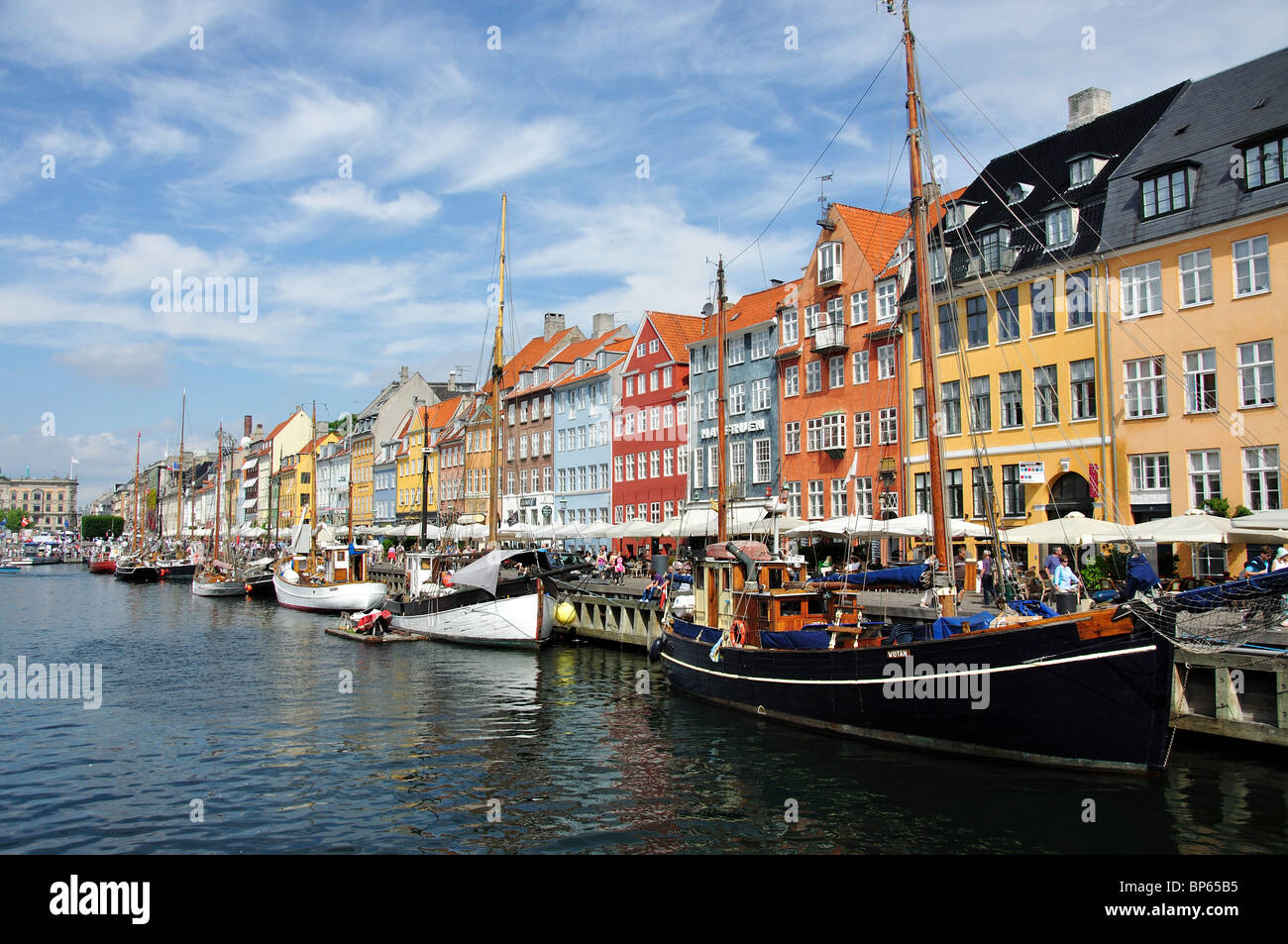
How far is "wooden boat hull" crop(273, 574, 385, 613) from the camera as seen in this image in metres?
54.7

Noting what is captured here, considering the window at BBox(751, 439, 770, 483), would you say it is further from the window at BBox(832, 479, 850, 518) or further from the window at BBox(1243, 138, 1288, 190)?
the window at BBox(1243, 138, 1288, 190)

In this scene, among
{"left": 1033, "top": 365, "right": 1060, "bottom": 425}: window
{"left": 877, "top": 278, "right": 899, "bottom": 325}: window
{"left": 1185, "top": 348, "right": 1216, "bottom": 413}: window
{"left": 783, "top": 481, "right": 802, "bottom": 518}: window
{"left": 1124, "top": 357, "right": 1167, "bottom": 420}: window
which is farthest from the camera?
{"left": 783, "top": 481, "right": 802, "bottom": 518}: window

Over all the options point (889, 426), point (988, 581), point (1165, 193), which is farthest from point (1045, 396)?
point (988, 581)

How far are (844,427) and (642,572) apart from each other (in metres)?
13.6

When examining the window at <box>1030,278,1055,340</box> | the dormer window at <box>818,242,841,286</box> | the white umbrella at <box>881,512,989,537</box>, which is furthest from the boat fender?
the dormer window at <box>818,242,841,286</box>

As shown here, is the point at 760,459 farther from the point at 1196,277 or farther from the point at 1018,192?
the point at 1196,277

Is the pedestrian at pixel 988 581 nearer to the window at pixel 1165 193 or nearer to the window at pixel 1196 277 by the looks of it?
the window at pixel 1196 277

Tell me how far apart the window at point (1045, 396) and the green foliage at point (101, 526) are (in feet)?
591

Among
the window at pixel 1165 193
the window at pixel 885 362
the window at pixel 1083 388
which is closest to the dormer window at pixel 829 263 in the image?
the window at pixel 885 362

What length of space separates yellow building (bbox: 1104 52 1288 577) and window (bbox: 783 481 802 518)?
1731 cm

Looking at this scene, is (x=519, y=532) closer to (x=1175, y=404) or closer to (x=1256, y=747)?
(x=1175, y=404)

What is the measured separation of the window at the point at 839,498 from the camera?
45750mm

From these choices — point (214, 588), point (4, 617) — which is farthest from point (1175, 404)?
point (214, 588)
